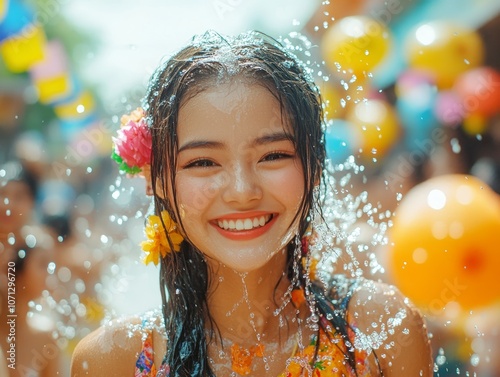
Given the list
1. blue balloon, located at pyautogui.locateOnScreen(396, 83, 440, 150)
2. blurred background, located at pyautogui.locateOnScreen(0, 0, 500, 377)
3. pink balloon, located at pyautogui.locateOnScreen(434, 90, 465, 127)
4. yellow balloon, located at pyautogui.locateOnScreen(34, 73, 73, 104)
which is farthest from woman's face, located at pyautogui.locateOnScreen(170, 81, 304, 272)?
yellow balloon, located at pyautogui.locateOnScreen(34, 73, 73, 104)

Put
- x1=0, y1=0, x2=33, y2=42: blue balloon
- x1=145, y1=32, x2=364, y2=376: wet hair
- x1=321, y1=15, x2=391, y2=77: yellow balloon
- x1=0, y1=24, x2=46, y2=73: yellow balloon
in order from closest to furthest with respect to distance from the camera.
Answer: x1=145, y1=32, x2=364, y2=376: wet hair
x1=321, y1=15, x2=391, y2=77: yellow balloon
x1=0, y1=0, x2=33, y2=42: blue balloon
x1=0, y1=24, x2=46, y2=73: yellow balloon

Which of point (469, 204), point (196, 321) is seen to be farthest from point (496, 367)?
point (196, 321)

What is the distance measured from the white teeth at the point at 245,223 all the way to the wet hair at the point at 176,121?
117 mm

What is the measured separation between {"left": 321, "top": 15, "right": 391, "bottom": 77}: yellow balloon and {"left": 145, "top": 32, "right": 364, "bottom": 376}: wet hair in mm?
2270

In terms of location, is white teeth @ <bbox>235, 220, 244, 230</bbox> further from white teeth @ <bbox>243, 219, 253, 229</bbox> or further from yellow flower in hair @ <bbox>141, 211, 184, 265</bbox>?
yellow flower in hair @ <bbox>141, 211, 184, 265</bbox>

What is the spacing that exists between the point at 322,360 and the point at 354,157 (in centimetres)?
254

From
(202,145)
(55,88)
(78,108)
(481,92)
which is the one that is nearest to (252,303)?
(202,145)

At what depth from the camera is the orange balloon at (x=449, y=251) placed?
337 centimetres

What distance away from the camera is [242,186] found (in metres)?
1.86

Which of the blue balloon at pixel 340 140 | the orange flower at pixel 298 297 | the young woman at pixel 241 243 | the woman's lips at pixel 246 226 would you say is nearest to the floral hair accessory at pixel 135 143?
the young woman at pixel 241 243

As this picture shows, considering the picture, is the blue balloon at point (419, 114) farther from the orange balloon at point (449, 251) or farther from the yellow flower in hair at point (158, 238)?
the yellow flower in hair at point (158, 238)

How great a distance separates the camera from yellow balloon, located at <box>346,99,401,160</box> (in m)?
4.67

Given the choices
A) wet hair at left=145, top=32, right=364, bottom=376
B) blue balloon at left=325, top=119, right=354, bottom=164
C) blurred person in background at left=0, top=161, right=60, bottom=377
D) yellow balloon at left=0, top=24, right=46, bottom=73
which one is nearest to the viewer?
wet hair at left=145, top=32, right=364, bottom=376

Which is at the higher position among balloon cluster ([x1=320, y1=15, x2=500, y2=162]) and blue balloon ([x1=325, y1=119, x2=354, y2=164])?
balloon cluster ([x1=320, y1=15, x2=500, y2=162])
